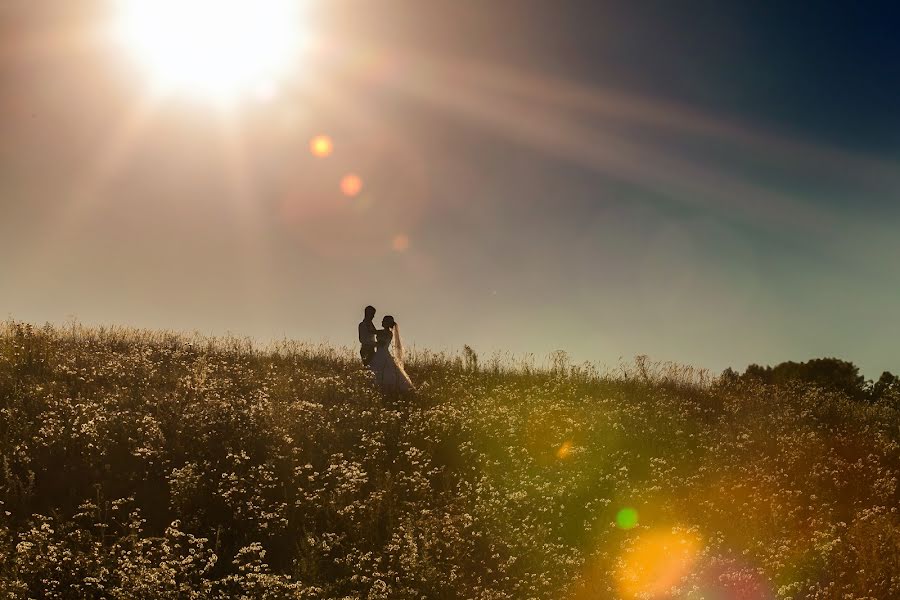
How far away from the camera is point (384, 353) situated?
16.4m

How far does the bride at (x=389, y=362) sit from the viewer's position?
15883 millimetres

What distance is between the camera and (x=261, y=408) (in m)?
12.5

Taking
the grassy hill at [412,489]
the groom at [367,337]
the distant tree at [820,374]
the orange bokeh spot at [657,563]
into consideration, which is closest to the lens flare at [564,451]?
the grassy hill at [412,489]

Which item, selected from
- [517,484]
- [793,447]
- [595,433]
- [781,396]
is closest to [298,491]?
[517,484]

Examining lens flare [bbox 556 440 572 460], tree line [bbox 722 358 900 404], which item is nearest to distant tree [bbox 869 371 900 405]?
tree line [bbox 722 358 900 404]

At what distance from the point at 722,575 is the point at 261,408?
26.3ft

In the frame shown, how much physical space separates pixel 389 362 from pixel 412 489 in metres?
5.86

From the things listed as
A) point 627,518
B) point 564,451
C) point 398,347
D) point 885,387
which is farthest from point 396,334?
point 885,387

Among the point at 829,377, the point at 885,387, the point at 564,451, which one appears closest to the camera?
the point at 564,451

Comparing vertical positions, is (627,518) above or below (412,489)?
below

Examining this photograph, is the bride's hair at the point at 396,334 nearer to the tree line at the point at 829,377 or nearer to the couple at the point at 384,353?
the couple at the point at 384,353

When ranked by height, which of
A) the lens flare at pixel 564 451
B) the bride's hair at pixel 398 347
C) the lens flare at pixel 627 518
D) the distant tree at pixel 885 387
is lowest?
the lens flare at pixel 627 518

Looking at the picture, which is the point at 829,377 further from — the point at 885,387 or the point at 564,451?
the point at 564,451

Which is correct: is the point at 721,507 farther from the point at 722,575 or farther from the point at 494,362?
the point at 494,362
